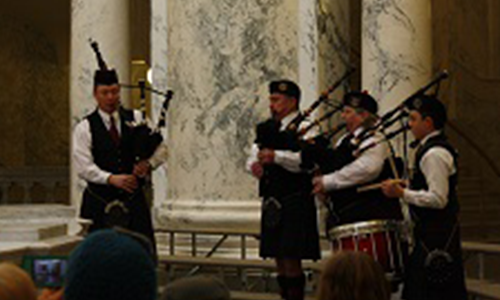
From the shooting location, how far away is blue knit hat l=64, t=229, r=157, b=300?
3.05 m

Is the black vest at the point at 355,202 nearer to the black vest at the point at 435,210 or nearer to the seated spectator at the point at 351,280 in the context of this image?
the black vest at the point at 435,210

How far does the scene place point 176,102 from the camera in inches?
467

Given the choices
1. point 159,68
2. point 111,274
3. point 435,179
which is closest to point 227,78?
point 159,68

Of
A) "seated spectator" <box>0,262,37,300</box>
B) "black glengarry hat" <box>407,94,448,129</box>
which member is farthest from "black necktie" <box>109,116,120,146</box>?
"seated spectator" <box>0,262,37,300</box>

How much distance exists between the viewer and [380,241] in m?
7.71

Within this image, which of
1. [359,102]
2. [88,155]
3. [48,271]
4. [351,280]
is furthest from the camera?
[88,155]

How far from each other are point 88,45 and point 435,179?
22.4 feet

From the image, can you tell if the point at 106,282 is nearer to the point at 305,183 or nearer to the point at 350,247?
the point at 350,247

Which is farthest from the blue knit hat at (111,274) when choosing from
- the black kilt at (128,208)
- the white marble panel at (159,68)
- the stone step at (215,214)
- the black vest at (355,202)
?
the white marble panel at (159,68)

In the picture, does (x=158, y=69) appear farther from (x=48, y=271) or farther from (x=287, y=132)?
(x=48, y=271)

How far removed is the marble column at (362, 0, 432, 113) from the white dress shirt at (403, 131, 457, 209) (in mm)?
3404

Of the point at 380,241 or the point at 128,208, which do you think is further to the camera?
the point at 128,208

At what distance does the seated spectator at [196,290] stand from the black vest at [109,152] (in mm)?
5527

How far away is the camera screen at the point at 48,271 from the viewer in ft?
14.8
